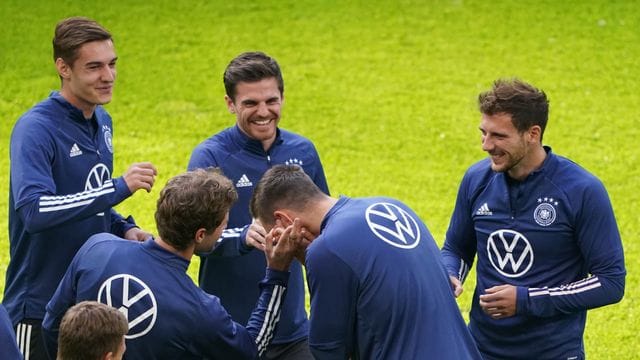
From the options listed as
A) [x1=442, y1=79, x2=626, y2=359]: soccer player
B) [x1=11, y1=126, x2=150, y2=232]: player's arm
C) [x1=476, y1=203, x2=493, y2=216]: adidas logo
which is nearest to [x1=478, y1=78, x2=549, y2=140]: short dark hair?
[x1=442, y1=79, x2=626, y2=359]: soccer player

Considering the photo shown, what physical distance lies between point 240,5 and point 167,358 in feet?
39.7

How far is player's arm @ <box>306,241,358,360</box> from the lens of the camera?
15.9 feet

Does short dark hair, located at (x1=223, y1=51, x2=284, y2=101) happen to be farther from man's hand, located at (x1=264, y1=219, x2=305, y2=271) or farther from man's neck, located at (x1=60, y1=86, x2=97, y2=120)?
man's hand, located at (x1=264, y1=219, x2=305, y2=271)

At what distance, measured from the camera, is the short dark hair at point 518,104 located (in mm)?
5977

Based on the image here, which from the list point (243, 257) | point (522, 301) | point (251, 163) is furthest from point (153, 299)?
point (522, 301)

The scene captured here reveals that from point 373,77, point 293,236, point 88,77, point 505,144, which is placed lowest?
point 373,77

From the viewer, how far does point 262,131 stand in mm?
6355

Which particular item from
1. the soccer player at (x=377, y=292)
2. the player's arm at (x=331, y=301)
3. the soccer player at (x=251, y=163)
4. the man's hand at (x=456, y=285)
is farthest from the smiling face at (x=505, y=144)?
the player's arm at (x=331, y=301)

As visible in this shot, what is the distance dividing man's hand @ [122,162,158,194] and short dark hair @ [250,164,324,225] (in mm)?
911

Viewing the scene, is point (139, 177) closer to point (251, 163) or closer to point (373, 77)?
point (251, 163)

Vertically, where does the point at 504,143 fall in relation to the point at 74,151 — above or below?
above

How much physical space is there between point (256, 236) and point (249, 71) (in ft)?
3.41

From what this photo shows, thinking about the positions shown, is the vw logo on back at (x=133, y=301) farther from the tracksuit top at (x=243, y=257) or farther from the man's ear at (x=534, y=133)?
the man's ear at (x=534, y=133)

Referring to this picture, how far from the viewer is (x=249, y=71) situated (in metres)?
6.33
